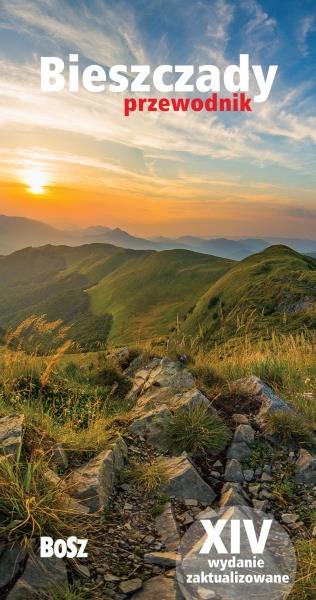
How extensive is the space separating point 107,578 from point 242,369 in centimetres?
636

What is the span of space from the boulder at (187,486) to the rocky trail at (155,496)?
0.04ft

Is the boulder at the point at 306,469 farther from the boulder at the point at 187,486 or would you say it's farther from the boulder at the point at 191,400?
the boulder at the point at 191,400

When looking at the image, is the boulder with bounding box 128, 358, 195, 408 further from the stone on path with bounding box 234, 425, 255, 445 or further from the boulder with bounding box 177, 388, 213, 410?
the stone on path with bounding box 234, 425, 255, 445

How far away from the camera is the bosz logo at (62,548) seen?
15.4 ft

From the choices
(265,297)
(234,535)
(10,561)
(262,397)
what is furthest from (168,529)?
(265,297)

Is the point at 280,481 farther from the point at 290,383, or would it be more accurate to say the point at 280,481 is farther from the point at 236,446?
the point at 290,383

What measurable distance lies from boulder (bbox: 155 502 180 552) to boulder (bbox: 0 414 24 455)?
1.98 m

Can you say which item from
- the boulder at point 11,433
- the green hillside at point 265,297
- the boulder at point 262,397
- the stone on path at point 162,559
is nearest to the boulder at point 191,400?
the boulder at point 262,397

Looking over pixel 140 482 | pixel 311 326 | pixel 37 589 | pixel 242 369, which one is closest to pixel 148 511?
pixel 140 482

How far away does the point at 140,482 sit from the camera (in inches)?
251

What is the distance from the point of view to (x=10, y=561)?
15.2ft

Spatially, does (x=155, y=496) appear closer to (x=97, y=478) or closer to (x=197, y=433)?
(x=97, y=478)

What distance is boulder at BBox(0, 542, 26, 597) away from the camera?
4496 mm

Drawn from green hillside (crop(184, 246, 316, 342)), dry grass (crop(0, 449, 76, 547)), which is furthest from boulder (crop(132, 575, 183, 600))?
green hillside (crop(184, 246, 316, 342))
